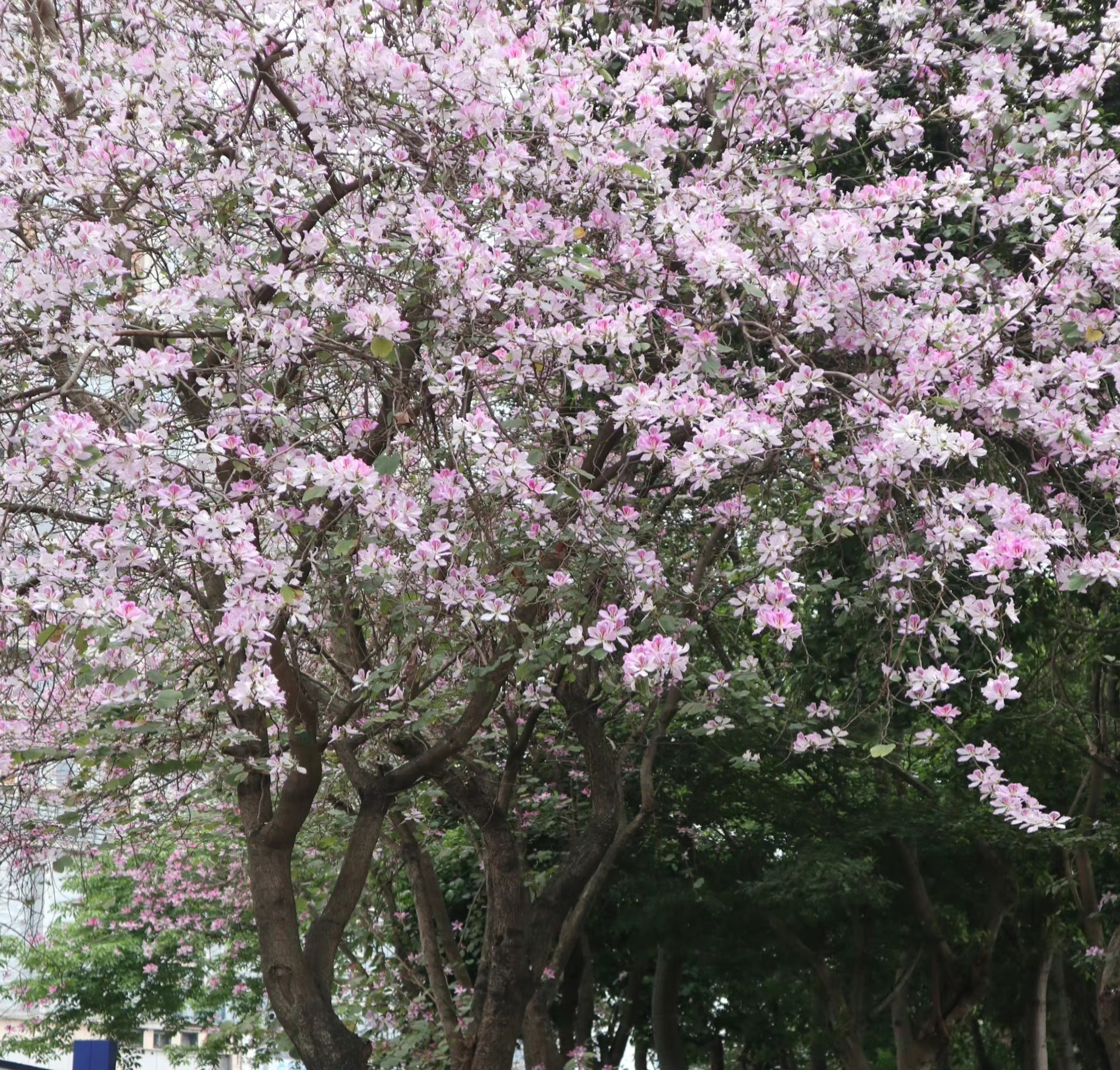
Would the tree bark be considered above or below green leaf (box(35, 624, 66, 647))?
above

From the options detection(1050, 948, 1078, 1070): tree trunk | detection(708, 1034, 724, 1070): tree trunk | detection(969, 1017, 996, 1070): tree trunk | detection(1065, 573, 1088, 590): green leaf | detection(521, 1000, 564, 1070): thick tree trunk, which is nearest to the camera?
detection(1065, 573, 1088, 590): green leaf

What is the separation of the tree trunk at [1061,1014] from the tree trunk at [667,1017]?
12.6 feet

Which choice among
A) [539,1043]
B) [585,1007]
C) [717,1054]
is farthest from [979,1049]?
[539,1043]

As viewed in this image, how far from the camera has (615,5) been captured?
19.5 feet

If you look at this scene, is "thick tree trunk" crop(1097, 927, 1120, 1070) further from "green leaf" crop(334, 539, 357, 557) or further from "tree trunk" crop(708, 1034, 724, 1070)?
"green leaf" crop(334, 539, 357, 557)

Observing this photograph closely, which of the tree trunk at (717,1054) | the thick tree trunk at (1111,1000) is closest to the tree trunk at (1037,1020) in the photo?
the thick tree trunk at (1111,1000)

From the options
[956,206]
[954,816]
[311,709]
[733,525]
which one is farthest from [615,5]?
A: [954,816]

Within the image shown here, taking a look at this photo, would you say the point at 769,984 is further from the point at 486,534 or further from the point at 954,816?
the point at 486,534

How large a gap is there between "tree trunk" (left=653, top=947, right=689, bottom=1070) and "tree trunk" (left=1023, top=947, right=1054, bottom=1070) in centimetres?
305

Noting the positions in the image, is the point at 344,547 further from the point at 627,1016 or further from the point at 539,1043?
the point at 627,1016

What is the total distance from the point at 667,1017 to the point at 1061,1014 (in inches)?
172

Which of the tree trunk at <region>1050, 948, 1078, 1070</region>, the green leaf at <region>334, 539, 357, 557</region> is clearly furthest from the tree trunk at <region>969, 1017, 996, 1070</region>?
the green leaf at <region>334, 539, 357, 557</region>

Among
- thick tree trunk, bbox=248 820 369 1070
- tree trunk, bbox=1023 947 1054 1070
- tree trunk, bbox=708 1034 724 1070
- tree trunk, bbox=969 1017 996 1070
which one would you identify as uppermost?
tree trunk, bbox=708 1034 724 1070

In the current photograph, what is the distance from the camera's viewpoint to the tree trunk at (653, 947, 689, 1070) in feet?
40.4
